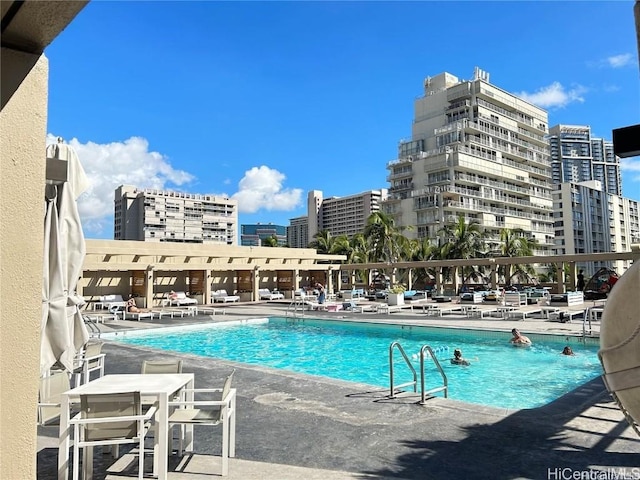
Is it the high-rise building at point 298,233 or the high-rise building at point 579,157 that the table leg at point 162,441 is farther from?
the high-rise building at point 579,157

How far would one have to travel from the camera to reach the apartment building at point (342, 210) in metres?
132

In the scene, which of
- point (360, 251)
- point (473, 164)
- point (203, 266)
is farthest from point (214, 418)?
point (473, 164)

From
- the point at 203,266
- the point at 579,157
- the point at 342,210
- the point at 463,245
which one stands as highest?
the point at 579,157

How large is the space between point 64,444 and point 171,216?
417ft

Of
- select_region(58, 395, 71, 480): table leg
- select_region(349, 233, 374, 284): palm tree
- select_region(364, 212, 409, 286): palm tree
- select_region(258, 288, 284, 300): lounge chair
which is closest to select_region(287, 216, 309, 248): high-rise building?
select_region(349, 233, 374, 284): palm tree

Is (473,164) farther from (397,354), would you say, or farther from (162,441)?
(162,441)

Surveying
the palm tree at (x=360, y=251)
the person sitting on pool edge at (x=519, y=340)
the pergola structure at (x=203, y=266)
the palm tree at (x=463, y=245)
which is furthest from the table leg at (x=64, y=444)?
the palm tree at (x=360, y=251)

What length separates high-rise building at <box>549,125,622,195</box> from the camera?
144875mm

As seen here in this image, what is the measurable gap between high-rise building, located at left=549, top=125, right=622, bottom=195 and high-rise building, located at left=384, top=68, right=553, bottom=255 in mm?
82351

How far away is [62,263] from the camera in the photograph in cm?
385

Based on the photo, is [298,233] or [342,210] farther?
[298,233]

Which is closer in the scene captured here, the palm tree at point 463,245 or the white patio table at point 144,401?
the white patio table at point 144,401

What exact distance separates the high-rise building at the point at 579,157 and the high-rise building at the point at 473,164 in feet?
270

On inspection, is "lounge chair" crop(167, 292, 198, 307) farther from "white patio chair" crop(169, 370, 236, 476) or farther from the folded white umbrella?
the folded white umbrella
